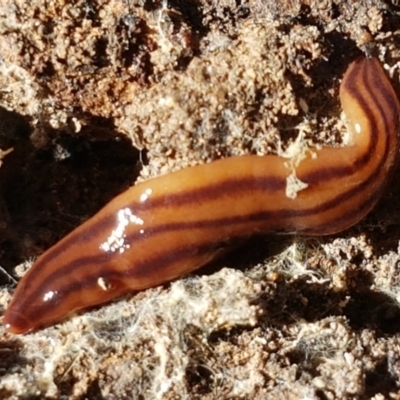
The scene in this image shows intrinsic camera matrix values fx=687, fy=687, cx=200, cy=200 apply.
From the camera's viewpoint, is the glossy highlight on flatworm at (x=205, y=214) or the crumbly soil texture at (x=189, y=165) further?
the glossy highlight on flatworm at (x=205, y=214)

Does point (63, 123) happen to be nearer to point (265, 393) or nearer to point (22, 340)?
point (22, 340)

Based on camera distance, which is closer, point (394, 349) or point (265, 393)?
point (265, 393)

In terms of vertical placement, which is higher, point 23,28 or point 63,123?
point 23,28

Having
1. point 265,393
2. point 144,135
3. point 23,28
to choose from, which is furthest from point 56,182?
point 265,393

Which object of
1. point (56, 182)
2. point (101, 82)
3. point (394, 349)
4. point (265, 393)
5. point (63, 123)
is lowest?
point (265, 393)

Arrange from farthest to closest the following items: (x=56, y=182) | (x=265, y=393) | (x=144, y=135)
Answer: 1. (x=56, y=182)
2. (x=144, y=135)
3. (x=265, y=393)

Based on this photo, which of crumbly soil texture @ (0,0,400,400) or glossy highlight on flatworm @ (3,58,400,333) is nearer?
crumbly soil texture @ (0,0,400,400)
